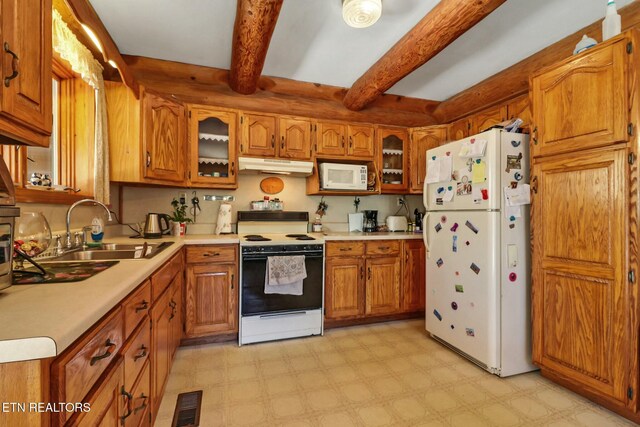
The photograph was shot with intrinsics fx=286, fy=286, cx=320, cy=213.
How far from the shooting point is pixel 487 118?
2922 millimetres

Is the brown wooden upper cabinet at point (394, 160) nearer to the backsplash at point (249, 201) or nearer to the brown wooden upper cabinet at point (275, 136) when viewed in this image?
the backsplash at point (249, 201)

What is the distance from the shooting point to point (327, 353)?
237cm

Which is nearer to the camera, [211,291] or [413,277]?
[211,291]

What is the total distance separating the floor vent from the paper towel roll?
1479mm

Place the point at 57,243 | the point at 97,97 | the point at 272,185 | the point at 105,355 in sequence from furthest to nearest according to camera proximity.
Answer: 1. the point at 272,185
2. the point at 97,97
3. the point at 57,243
4. the point at 105,355

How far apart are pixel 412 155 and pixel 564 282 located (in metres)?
1.97

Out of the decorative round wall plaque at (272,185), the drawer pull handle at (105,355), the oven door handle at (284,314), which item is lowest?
the oven door handle at (284,314)

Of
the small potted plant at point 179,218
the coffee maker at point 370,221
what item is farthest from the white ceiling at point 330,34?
the coffee maker at point 370,221

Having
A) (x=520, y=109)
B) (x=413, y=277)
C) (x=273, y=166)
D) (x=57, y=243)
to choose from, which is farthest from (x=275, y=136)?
(x=520, y=109)

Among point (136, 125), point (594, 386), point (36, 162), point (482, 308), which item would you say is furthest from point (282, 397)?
point (136, 125)


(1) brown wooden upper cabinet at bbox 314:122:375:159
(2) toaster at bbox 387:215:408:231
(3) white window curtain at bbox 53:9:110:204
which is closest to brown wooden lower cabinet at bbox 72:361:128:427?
(3) white window curtain at bbox 53:9:110:204

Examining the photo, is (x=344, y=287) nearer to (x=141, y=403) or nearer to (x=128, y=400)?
(x=141, y=403)

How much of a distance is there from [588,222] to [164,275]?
8.32 ft

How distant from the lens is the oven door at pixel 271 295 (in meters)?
2.47
